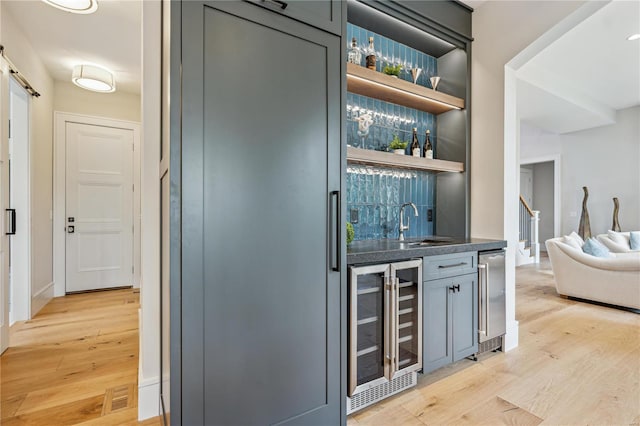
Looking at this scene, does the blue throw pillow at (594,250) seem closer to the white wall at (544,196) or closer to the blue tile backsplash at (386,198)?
the blue tile backsplash at (386,198)

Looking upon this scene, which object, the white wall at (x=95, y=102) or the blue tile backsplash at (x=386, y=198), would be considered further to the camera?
the white wall at (x=95, y=102)

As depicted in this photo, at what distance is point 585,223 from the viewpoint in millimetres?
7133

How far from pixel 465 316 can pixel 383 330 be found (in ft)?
2.71

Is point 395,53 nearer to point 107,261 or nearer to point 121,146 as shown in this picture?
point 121,146

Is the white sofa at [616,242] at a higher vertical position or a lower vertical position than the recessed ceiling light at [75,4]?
lower

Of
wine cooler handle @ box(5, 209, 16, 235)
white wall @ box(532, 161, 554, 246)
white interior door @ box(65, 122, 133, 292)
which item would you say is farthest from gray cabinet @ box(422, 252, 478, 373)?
white wall @ box(532, 161, 554, 246)

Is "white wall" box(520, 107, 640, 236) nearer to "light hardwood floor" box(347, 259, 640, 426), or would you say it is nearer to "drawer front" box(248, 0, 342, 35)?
"light hardwood floor" box(347, 259, 640, 426)

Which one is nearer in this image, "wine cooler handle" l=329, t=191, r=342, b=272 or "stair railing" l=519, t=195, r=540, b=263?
"wine cooler handle" l=329, t=191, r=342, b=272

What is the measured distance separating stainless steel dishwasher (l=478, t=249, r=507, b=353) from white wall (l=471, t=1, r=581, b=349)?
18 centimetres

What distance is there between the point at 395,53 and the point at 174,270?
2673 millimetres

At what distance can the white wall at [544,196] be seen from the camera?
32.6 ft

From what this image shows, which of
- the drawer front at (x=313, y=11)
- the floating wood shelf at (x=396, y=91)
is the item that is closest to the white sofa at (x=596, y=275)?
the floating wood shelf at (x=396, y=91)

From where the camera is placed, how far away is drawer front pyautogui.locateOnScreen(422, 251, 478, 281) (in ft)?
7.10

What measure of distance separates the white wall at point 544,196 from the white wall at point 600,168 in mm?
2161
